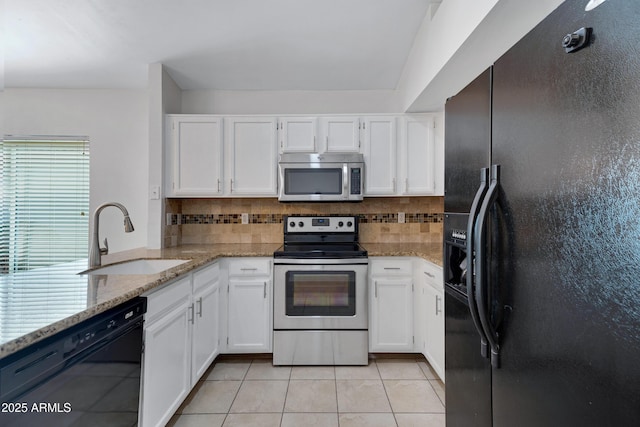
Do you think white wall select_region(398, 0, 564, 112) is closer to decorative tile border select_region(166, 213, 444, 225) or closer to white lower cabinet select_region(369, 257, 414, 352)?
decorative tile border select_region(166, 213, 444, 225)

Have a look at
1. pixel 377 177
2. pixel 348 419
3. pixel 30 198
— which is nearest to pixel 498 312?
pixel 348 419

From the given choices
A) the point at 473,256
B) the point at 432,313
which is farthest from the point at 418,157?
the point at 473,256

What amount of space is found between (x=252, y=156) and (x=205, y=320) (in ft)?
4.72

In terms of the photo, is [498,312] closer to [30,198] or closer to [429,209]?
[429,209]

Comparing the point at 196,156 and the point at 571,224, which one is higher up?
the point at 196,156

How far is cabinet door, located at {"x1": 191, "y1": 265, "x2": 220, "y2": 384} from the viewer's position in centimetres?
208

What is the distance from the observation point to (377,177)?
2.90 m

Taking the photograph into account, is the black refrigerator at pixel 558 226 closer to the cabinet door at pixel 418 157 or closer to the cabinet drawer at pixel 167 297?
the cabinet drawer at pixel 167 297

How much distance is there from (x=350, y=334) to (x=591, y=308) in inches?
81.5

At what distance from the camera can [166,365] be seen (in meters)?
1.66

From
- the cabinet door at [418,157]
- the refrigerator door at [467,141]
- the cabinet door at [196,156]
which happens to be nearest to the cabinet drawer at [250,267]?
the cabinet door at [196,156]

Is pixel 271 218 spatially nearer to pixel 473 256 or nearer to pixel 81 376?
pixel 81 376

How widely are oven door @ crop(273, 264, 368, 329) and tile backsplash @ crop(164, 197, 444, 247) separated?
0.71 metres

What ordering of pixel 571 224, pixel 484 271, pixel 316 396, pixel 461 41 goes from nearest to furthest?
pixel 571 224
pixel 484 271
pixel 461 41
pixel 316 396
